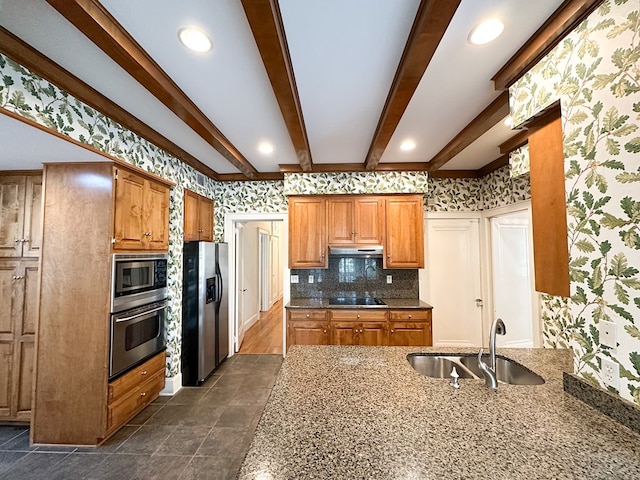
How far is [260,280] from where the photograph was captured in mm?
7266

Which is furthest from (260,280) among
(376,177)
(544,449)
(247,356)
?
(544,449)

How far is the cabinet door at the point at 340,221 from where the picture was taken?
Result: 12.6 feet

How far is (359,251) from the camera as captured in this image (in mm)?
3873

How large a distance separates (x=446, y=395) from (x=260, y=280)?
6.34m

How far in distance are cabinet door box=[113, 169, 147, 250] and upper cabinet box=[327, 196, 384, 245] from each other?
2139mm

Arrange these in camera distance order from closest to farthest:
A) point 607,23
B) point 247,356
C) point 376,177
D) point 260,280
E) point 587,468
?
point 587,468 → point 607,23 → point 376,177 → point 247,356 → point 260,280

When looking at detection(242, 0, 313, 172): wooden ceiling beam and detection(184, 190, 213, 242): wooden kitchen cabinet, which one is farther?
detection(184, 190, 213, 242): wooden kitchen cabinet

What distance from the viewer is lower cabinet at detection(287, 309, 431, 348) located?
346 cm

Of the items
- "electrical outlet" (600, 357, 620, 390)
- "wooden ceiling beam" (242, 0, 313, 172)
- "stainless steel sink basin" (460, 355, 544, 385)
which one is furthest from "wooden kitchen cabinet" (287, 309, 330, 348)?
"electrical outlet" (600, 357, 620, 390)

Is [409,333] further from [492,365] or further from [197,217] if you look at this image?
[197,217]

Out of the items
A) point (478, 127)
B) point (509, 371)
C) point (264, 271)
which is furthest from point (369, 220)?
point (264, 271)

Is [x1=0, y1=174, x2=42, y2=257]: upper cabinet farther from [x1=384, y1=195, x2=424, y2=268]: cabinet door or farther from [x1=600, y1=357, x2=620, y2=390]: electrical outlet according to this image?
[x1=600, y1=357, x2=620, y2=390]: electrical outlet

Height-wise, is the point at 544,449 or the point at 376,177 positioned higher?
the point at 376,177

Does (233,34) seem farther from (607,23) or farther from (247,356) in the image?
(247,356)
